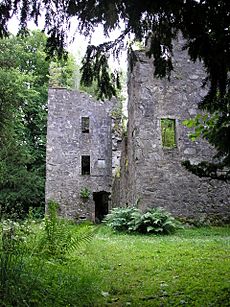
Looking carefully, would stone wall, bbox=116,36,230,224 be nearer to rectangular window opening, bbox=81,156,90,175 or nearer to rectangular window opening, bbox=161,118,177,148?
rectangular window opening, bbox=161,118,177,148

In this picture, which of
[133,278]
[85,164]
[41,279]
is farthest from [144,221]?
[85,164]

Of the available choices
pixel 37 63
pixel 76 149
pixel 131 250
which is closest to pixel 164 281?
pixel 131 250

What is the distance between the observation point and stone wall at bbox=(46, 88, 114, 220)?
21469 mm

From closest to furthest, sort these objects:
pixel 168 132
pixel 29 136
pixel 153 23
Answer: pixel 153 23
pixel 168 132
pixel 29 136

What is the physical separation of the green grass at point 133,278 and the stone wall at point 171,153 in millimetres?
5400

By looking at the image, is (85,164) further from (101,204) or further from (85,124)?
(101,204)

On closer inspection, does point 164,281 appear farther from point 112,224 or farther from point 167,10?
point 112,224

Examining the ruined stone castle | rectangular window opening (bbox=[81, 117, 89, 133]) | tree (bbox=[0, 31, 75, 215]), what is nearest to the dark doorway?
tree (bbox=[0, 31, 75, 215])

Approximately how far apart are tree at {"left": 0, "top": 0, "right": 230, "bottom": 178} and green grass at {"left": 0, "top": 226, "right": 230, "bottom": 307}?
7.53ft

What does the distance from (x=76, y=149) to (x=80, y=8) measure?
18959mm

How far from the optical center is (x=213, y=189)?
43.1 ft

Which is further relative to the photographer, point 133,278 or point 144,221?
point 144,221

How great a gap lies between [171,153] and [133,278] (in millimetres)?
8565

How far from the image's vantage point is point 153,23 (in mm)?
3604
